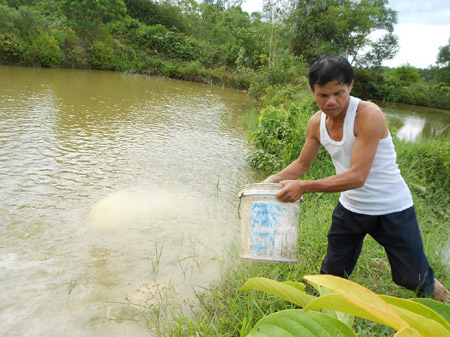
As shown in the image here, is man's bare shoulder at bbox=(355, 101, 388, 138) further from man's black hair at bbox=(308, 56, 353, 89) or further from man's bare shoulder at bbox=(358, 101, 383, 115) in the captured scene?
man's black hair at bbox=(308, 56, 353, 89)

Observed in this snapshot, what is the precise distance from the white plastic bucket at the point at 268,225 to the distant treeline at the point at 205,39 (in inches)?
330

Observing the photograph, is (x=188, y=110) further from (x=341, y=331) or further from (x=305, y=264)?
(x=341, y=331)

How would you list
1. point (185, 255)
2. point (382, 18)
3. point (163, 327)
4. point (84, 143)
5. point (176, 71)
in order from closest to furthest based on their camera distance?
point (163, 327) < point (185, 255) < point (84, 143) < point (176, 71) < point (382, 18)

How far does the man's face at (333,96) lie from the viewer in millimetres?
1459

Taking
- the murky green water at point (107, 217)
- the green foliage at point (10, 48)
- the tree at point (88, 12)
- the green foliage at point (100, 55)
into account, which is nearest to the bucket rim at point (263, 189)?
the murky green water at point (107, 217)

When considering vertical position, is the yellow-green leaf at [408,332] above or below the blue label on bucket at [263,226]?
above

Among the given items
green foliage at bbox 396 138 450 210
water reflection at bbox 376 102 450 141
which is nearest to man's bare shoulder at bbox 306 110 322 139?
green foliage at bbox 396 138 450 210

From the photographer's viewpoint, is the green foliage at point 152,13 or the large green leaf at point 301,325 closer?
the large green leaf at point 301,325

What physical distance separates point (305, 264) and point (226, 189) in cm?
188

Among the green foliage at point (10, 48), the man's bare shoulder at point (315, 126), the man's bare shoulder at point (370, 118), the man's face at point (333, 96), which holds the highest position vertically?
the green foliage at point (10, 48)

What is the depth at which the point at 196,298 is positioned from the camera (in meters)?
2.22

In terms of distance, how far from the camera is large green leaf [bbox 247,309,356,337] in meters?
0.41

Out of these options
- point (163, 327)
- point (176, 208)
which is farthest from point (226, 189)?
point (163, 327)

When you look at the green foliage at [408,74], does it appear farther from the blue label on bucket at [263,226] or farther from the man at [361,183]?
the blue label on bucket at [263,226]
